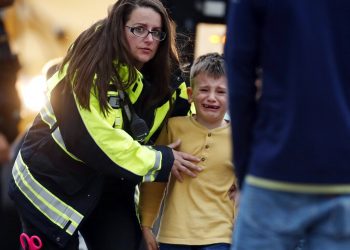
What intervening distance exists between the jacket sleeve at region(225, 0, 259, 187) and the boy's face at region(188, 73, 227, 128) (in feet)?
4.47

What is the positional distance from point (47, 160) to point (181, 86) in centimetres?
76

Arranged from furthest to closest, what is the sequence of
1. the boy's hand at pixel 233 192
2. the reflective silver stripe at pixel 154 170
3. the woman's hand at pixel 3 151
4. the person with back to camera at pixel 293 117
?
1. the boy's hand at pixel 233 192
2. the reflective silver stripe at pixel 154 170
3. the woman's hand at pixel 3 151
4. the person with back to camera at pixel 293 117

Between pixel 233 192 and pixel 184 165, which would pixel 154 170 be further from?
pixel 233 192

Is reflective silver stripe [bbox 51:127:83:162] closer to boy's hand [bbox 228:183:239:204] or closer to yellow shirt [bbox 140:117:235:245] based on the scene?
yellow shirt [bbox 140:117:235:245]

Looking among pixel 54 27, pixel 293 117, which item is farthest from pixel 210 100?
pixel 54 27

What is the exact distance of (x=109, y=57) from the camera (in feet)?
12.0

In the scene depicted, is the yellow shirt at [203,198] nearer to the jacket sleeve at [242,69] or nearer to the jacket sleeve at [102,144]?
the jacket sleeve at [102,144]

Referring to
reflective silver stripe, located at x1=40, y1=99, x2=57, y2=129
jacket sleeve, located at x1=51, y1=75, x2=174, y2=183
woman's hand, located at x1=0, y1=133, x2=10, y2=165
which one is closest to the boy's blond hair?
jacket sleeve, located at x1=51, y1=75, x2=174, y2=183

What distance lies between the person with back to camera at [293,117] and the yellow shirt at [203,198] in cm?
128

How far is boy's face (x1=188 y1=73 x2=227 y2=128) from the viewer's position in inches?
154

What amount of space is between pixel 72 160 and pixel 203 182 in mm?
602

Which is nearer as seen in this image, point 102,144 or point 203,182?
point 102,144

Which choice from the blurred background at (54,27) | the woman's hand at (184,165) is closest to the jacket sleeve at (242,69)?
the woman's hand at (184,165)

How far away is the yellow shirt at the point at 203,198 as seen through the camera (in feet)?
12.5
